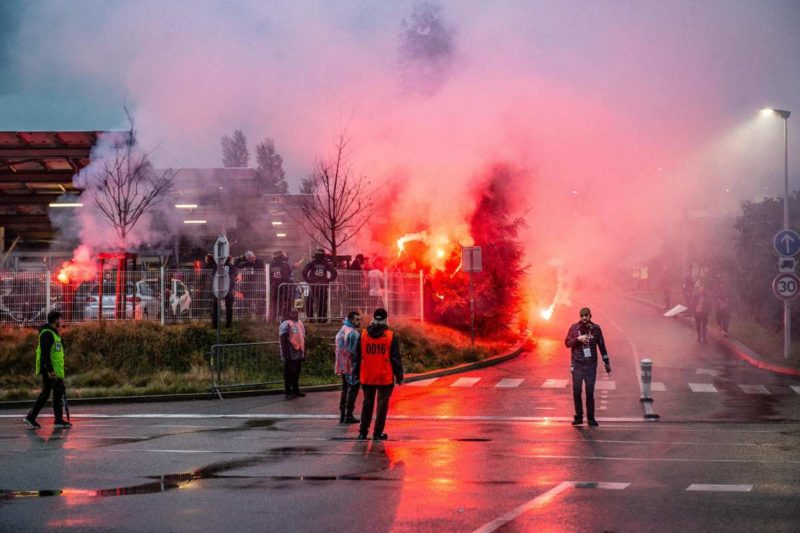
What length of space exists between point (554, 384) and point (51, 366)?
1150cm

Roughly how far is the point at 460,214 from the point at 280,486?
25.5m

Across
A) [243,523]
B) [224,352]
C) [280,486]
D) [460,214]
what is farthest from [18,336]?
[243,523]

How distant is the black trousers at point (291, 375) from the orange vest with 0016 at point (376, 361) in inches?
282

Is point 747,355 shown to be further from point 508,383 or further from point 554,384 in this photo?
point 508,383

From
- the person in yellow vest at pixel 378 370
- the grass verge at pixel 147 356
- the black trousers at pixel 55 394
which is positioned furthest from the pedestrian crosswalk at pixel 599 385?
the black trousers at pixel 55 394

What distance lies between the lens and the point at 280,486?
1062cm

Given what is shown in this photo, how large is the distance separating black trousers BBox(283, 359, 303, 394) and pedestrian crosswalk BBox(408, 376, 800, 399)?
3.31m

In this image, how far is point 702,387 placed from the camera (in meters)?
23.2

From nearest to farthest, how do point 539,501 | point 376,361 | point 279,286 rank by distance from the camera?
1. point 539,501
2. point 376,361
3. point 279,286

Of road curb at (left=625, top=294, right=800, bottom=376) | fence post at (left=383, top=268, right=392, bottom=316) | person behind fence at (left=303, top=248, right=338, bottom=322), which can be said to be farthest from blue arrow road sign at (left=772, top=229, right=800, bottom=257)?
person behind fence at (left=303, top=248, right=338, bottom=322)

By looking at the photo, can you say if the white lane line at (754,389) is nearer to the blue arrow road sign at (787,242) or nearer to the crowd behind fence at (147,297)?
the blue arrow road sign at (787,242)

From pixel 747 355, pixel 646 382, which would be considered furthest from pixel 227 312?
pixel 747 355

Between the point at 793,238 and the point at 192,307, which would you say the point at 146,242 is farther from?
the point at 793,238

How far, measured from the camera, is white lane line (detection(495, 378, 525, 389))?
77.8ft
